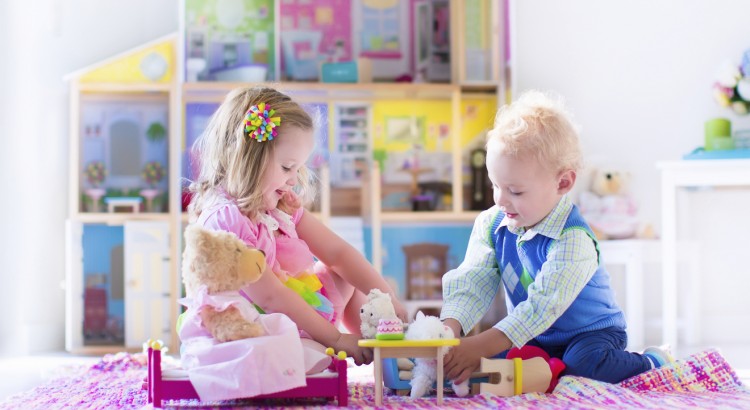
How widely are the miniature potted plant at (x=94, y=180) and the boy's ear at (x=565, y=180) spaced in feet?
6.18

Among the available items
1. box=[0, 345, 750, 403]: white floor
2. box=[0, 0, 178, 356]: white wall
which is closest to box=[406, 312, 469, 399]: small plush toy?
box=[0, 345, 750, 403]: white floor

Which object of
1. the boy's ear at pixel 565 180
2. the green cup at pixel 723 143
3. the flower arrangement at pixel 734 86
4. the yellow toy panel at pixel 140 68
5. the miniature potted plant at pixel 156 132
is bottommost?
the boy's ear at pixel 565 180

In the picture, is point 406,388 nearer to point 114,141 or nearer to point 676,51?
point 114,141

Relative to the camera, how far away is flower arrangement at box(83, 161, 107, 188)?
303 cm

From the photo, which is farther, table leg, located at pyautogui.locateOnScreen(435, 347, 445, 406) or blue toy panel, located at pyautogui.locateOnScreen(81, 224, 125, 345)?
blue toy panel, located at pyautogui.locateOnScreen(81, 224, 125, 345)

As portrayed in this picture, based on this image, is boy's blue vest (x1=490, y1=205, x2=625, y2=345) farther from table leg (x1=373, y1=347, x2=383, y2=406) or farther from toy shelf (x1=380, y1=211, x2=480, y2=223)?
toy shelf (x1=380, y1=211, x2=480, y2=223)

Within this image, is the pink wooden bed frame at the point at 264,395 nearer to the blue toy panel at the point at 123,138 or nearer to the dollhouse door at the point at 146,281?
the dollhouse door at the point at 146,281

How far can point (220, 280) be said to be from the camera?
1.34 meters

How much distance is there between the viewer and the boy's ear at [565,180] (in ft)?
5.16

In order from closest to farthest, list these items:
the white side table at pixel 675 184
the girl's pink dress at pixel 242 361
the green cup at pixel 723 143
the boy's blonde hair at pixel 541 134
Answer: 1. the girl's pink dress at pixel 242 361
2. the boy's blonde hair at pixel 541 134
3. the white side table at pixel 675 184
4. the green cup at pixel 723 143

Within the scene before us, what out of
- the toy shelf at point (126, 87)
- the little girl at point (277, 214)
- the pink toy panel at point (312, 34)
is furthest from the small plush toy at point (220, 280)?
the pink toy panel at point (312, 34)

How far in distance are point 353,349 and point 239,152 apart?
0.39 metres

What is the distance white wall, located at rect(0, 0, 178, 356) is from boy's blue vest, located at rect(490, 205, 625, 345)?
1.94 metres

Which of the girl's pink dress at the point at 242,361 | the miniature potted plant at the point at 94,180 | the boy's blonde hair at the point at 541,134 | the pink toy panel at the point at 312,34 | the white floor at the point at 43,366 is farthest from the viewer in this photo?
the pink toy panel at the point at 312,34
